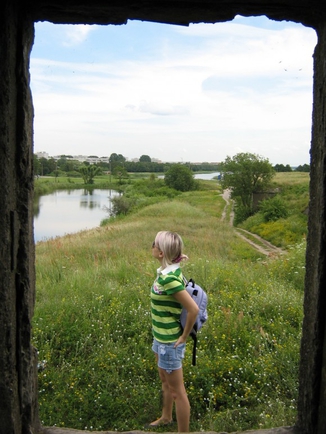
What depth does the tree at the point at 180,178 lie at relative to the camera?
52.8 m

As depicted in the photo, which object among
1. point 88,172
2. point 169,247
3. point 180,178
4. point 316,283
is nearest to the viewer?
point 316,283

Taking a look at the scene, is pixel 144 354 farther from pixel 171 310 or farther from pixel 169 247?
pixel 169 247

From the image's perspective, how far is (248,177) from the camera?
2970 centimetres

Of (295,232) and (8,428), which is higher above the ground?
(8,428)

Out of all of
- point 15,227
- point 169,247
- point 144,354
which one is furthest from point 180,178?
point 15,227

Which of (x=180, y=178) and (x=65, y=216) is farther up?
(x=180, y=178)

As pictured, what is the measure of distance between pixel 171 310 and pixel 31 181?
49.6 inches

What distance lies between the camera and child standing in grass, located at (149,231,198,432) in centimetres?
263

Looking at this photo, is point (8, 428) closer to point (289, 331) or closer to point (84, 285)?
point (289, 331)

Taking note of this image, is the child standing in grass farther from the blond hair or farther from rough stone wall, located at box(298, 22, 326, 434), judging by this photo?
rough stone wall, located at box(298, 22, 326, 434)

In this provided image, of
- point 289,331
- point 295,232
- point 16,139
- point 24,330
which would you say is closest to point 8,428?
point 24,330

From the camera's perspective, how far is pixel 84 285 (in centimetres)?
580

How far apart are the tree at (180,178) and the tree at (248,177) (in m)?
22.5

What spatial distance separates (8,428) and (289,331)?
3467mm
